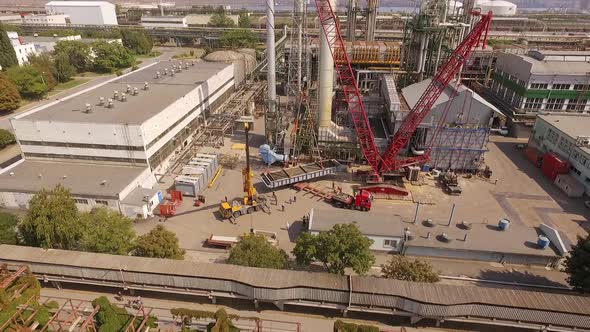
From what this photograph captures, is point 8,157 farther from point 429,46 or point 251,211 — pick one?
point 429,46

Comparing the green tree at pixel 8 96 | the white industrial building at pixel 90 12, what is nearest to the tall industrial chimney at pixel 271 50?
the green tree at pixel 8 96

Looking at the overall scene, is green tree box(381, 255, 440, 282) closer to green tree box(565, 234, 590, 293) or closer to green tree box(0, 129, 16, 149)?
green tree box(565, 234, 590, 293)

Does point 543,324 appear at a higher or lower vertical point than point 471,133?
lower

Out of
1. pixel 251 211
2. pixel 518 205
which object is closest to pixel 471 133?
pixel 518 205

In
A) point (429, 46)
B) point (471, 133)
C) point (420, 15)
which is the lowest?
point (471, 133)

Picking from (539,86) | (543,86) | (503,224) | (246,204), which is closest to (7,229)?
(246,204)

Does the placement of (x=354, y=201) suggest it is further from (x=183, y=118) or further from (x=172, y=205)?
(x=183, y=118)
